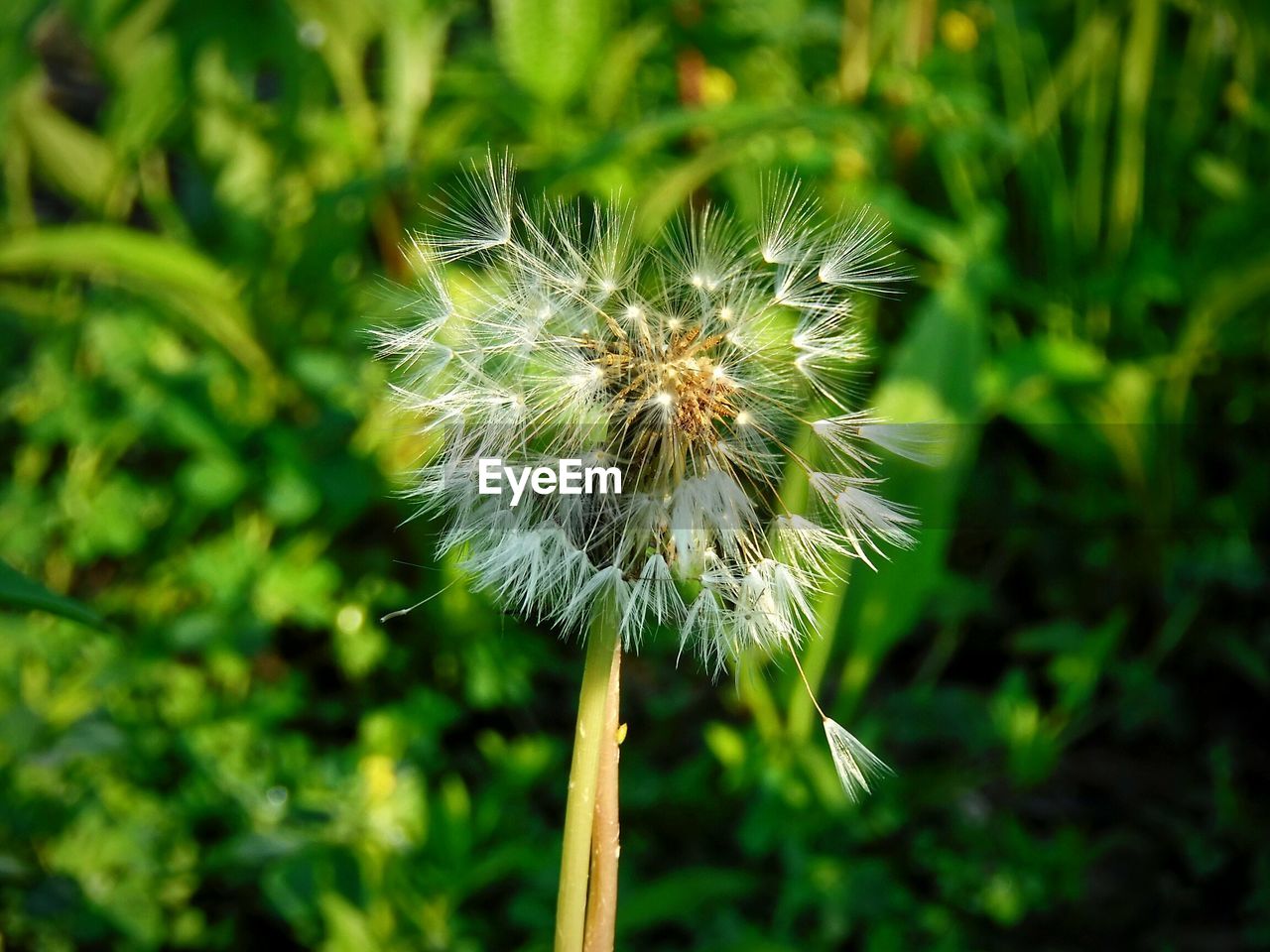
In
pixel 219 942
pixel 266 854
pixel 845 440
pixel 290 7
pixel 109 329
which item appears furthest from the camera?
pixel 290 7

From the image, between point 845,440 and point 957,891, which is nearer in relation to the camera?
point 845,440

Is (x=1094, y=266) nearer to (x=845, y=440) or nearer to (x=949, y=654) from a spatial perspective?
(x=949, y=654)

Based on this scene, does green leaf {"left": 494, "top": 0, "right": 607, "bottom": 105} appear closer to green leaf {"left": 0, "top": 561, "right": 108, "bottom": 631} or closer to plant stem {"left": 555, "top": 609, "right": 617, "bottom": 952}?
green leaf {"left": 0, "top": 561, "right": 108, "bottom": 631}

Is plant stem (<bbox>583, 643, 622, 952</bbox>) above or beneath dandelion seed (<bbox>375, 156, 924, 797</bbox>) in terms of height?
beneath

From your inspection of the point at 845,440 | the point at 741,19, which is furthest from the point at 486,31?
the point at 845,440

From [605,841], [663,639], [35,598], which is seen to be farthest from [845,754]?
[663,639]

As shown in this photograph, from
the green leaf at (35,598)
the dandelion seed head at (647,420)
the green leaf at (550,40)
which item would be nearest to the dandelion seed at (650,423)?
the dandelion seed head at (647,420)

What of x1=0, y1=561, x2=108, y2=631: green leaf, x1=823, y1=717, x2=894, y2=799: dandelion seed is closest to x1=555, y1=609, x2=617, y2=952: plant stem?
x1=823, y1=717, x2=894, y2=799: dandelion seed
